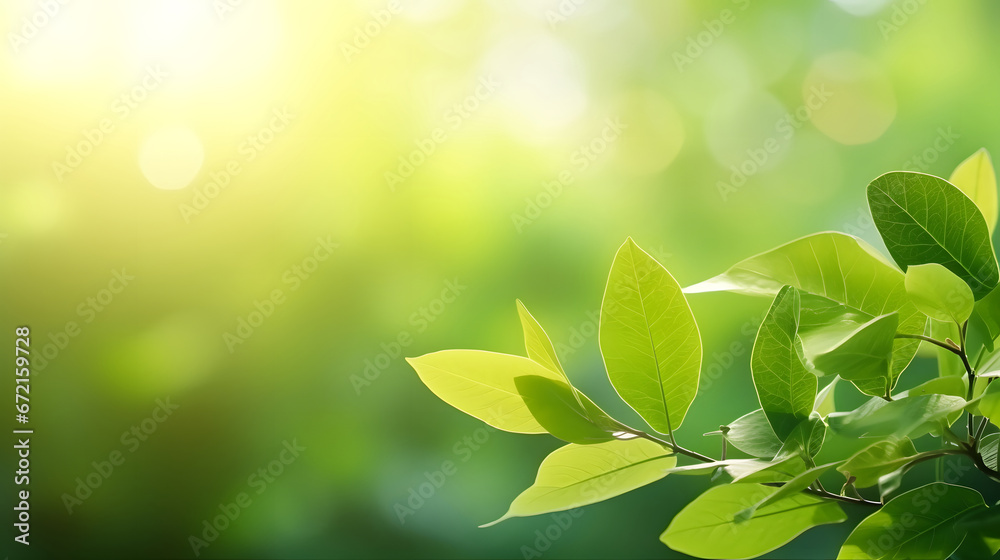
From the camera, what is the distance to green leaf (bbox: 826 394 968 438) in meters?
0.12

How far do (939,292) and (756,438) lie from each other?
0.17 ft

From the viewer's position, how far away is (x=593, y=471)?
160 millimetres

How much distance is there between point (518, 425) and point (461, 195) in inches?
27.7

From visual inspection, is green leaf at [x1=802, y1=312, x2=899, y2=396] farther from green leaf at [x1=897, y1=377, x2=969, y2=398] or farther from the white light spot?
the white light spot

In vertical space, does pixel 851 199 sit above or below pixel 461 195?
above

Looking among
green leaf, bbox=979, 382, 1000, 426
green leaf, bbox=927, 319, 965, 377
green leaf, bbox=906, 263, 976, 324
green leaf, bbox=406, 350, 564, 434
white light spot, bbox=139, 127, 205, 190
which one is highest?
green leaf, bbox=927, 319, 965, 377

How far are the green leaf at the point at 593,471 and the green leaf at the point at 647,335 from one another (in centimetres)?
1

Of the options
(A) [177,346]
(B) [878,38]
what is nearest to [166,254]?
(A) [177,346]

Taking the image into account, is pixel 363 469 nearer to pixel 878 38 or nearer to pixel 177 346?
pixel 177 346

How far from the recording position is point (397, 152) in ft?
2.84

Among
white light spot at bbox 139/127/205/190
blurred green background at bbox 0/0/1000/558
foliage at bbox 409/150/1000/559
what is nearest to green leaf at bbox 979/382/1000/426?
foliage at bbox 409/150/1000/559

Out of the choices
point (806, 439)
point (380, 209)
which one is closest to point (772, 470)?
point (806, 439)

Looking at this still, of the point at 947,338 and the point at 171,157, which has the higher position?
the point at 947,338

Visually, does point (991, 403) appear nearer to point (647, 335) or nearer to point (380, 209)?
point (647, 335)
